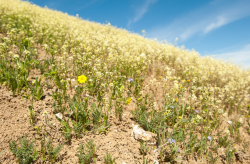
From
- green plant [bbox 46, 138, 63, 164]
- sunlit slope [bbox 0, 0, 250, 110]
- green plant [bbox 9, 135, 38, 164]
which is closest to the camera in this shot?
green plant [bbox 9, 135, 38, 164]

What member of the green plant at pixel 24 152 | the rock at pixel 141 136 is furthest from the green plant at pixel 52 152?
the rock at pixel 141 136

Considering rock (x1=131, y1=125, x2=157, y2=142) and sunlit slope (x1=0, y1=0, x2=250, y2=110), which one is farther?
sunlit slope (x1=0, y1=0, x2=250, y2=110)

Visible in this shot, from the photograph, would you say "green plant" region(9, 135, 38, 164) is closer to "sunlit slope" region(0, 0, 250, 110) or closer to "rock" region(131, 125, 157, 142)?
"rock" region(131, 125, 157, 142)

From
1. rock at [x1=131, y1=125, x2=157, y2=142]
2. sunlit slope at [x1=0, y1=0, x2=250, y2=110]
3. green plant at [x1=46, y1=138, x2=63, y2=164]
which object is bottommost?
green plant at [x1=46, y1=138, x2=63, y2=164]

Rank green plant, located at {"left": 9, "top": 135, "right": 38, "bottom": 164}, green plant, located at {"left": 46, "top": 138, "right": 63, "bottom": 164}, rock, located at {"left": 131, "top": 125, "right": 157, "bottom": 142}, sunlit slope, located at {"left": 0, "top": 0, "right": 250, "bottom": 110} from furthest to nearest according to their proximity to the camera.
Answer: sunlit slope, located at {"left": 0, "top": 0, "right": 250, "bottom": 110}
rock, located at {"left": 131, "top": 125, "right": 157, "bottom": 142}
green plant, located at {"left": 46, "top": 138, "right": 63, "bottom": 164}
green plant, located at {"left": 9, "top": 135, "right": 38, "bottom": 164}

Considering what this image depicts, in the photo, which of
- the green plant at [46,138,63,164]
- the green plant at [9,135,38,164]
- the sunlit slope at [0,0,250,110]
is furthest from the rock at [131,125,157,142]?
the sunlit slope at [0,0,250,110]

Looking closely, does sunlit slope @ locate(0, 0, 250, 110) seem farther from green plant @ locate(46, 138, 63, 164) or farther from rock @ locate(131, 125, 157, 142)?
green plant @ locate(46, 138, 63, 164)

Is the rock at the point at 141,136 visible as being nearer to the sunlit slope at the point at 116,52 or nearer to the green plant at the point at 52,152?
the green plant at the point at 52,152

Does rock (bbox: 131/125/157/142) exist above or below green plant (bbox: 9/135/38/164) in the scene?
above

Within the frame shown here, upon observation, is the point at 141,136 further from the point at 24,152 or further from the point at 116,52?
the point at 116,52

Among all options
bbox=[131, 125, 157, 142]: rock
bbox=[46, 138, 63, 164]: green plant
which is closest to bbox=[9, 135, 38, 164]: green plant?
bbox=[46, 138, 63, 164]: green plant

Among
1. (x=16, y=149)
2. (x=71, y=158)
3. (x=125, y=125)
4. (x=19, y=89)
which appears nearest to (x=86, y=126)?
(x=71, y=158)

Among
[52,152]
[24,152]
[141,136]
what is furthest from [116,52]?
[24,152]

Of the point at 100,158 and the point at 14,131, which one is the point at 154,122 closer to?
the point at 100,158
